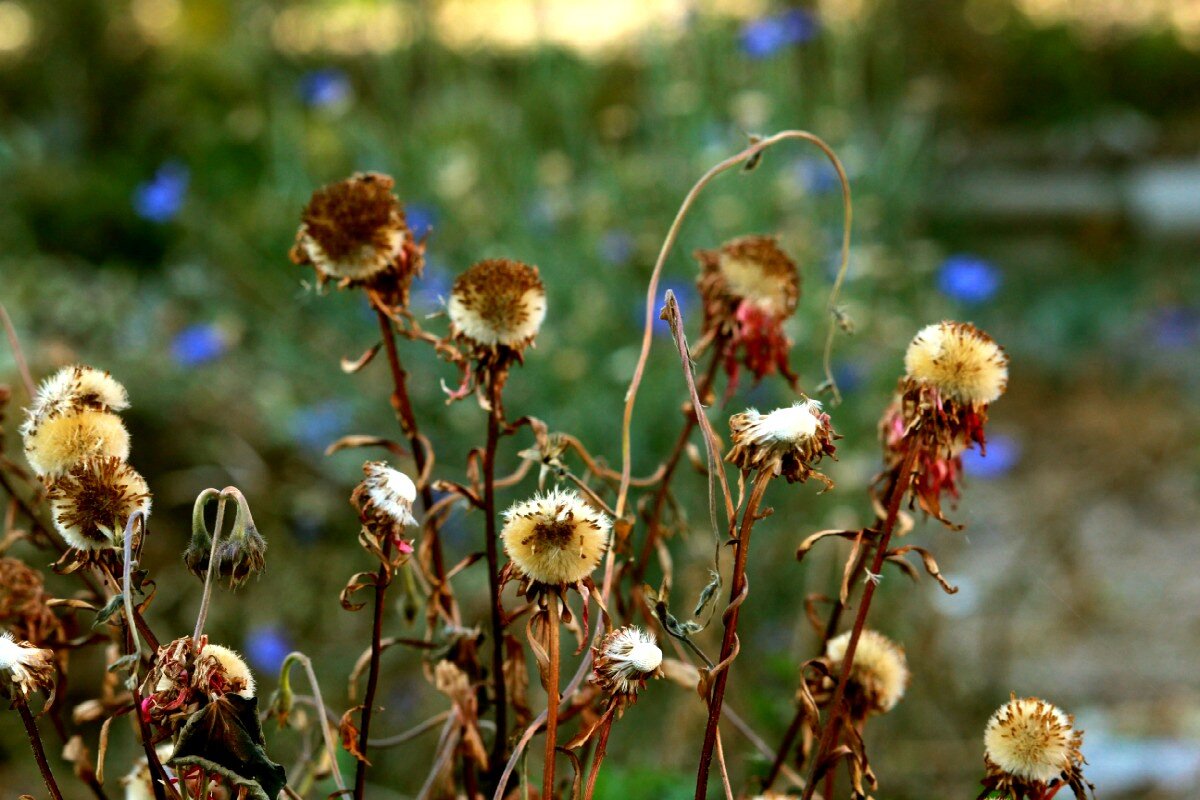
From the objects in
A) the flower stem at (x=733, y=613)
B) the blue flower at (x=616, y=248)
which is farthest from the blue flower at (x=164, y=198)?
the flower stem at (x=733, y=613)

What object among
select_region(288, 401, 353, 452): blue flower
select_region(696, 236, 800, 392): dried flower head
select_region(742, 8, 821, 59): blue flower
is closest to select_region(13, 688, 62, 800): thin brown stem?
select_region(696, 236, 800, 392): dried flower head

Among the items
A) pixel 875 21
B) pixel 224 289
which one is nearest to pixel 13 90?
pixel 224 289

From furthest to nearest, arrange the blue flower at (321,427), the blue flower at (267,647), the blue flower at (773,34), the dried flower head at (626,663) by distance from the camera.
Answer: the blue flower at (773,34) → the blue flower at (321,427) → the blue flower at (267,647) → the dried flower head at (626,663)

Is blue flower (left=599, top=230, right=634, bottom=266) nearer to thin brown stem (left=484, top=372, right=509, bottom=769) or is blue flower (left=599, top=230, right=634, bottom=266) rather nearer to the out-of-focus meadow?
the out-of-focus meadow

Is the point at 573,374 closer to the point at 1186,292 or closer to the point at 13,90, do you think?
the point at 1186,292

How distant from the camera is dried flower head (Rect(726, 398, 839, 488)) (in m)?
0.45

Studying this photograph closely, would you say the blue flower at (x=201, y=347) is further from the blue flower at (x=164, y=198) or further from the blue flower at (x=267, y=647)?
the blue flower at (x=267, y=647)

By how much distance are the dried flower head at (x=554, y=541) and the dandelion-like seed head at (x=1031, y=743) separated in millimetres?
163

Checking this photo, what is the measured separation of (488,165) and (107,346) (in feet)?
2.86

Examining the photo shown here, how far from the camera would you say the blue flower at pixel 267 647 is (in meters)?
1.86

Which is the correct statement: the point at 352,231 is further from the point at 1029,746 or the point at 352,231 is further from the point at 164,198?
the point at 164,198

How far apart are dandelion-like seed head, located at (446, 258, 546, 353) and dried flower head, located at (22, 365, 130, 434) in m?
0.14

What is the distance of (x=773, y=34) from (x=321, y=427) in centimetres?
113

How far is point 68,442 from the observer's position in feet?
1.56
